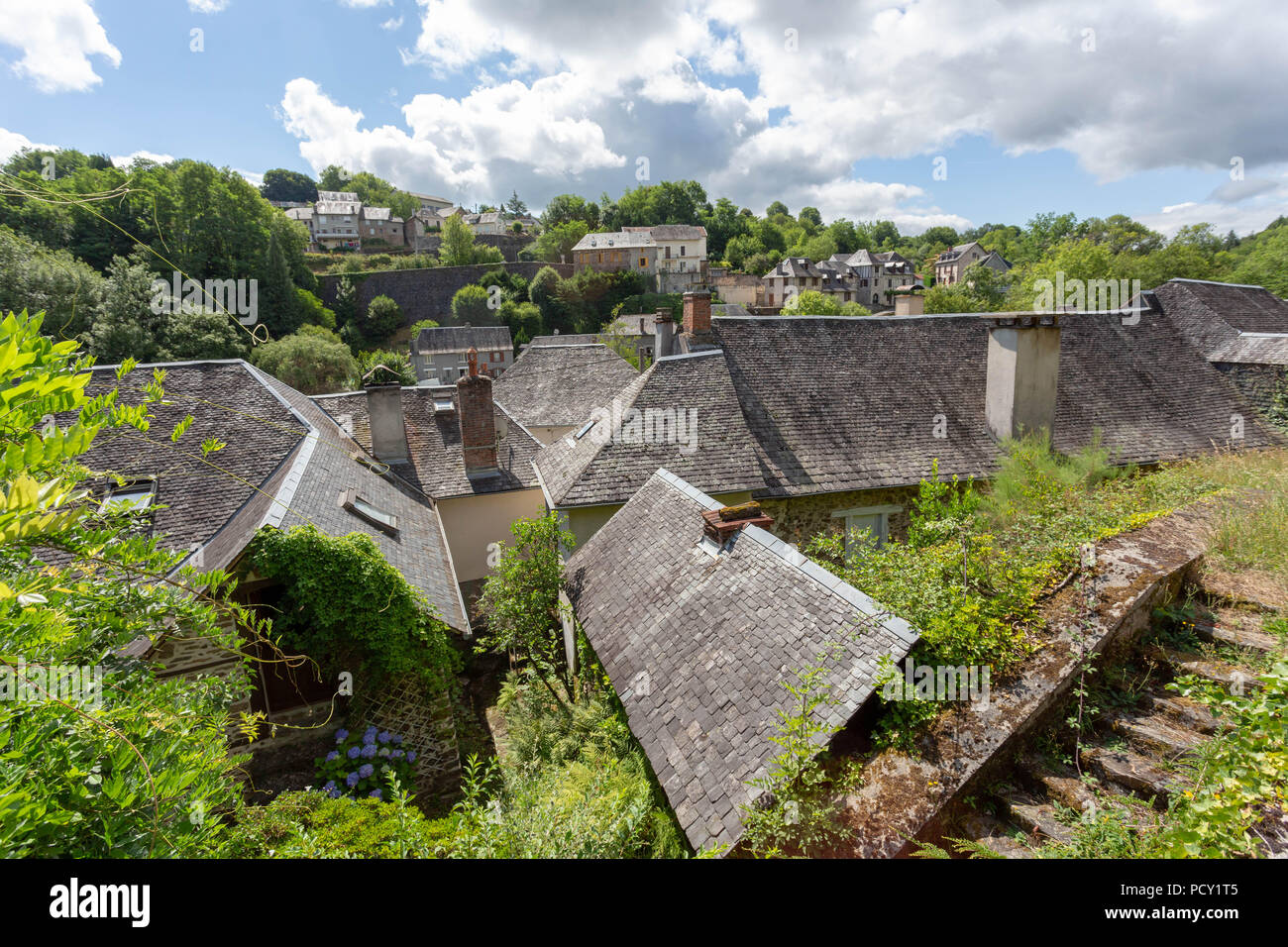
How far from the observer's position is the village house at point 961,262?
82.6 meters

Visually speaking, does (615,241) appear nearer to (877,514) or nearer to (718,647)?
(877,514)

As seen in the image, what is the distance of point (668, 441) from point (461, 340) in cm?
4548

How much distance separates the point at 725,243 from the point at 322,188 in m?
85.1

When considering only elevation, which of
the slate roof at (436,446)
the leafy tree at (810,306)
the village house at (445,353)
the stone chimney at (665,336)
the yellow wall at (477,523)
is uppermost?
the leafy tree at (810,306)

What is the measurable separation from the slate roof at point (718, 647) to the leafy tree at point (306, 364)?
34.2 meters

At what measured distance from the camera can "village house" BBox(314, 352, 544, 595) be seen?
55.0 ft

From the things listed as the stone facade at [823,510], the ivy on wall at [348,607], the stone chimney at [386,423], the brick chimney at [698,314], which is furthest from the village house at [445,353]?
the ivy on wall at [348,607]

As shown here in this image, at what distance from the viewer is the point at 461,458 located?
18.4 meters

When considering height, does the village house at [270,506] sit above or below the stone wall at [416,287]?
below

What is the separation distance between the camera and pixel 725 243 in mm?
101688

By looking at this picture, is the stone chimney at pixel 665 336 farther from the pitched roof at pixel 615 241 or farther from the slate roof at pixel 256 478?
the pitched roof at pixel 615 241

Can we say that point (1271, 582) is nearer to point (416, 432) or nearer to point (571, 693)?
point (571, 693)

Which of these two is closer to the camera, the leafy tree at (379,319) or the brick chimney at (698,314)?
the brick chimney at (698,314)

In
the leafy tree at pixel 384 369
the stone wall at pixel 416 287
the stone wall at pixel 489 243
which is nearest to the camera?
the leafy tree at pixel 384 369
